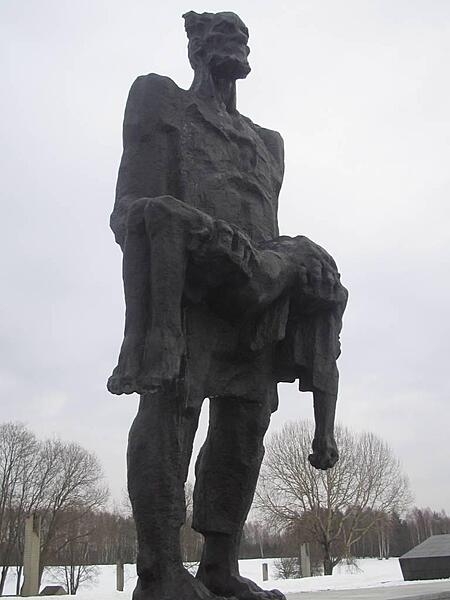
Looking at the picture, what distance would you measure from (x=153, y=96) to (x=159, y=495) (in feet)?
6.76

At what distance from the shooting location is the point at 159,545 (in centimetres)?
312

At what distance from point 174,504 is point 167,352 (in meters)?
0.72

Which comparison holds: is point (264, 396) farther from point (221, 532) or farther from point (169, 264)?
point (169, 264)

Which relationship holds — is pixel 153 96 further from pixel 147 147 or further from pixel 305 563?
pixel 305 563

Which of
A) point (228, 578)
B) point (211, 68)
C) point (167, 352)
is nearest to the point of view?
point (167, 352)

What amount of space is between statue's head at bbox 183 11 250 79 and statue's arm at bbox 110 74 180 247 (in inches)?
13.9

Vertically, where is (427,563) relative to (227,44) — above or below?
below

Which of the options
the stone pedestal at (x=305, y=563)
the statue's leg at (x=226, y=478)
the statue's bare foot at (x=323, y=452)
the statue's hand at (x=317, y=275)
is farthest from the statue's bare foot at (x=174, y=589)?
the stone pedestal at (x=305, y=563)

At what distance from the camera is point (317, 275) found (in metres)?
3.76

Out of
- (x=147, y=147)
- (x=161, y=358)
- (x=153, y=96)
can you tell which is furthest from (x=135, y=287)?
(x=153, y=96)

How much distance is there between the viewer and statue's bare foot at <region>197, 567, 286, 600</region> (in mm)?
3369

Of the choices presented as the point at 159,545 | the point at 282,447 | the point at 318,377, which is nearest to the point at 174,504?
the point at 159,545

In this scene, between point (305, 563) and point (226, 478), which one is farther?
point (305, 563)

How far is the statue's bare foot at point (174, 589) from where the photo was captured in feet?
9.84
